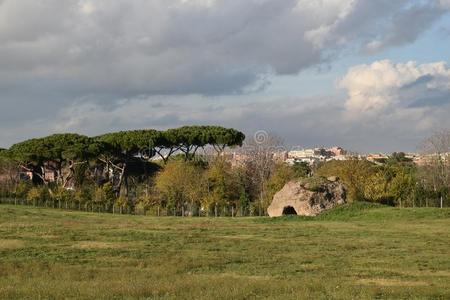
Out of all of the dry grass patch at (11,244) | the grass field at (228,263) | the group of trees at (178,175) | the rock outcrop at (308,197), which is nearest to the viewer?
the grass field at (228,263)

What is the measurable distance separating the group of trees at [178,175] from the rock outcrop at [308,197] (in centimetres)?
1261

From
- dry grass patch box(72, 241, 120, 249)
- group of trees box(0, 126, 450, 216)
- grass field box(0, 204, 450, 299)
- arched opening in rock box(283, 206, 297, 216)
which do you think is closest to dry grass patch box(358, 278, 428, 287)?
grass field box(0, 204, 450, 299)

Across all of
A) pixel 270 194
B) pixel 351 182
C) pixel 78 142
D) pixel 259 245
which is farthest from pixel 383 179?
pixel 259 245

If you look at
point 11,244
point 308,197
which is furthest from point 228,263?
point 308,197

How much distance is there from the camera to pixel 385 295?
13602 millimetres

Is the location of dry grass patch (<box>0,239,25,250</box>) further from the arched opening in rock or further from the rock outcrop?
the arched opening in rock

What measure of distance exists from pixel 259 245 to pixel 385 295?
12685mm

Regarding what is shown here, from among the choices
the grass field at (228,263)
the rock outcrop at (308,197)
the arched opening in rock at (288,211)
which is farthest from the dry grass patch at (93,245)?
the arched opening in rock at (288,211)

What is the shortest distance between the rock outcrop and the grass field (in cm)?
1283

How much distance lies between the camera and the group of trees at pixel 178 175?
67.1m

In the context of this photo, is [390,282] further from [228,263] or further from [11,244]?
[11,244]

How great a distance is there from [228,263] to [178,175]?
53380 millimetres

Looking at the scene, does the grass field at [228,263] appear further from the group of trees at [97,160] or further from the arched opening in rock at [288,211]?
the group of trees at [97,160]

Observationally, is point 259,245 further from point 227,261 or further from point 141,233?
point 141,233
